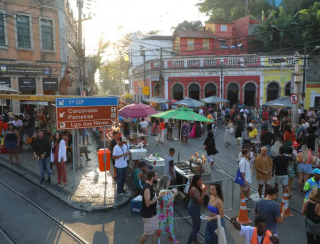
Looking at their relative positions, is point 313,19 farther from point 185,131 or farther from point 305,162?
point 305,162

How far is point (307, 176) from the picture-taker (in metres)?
8.81

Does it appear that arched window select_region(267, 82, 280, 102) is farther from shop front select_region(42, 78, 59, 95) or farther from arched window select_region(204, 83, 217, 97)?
shop front select_region(42, 78, 59, 95)

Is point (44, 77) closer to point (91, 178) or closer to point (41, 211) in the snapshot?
point (91, 178)

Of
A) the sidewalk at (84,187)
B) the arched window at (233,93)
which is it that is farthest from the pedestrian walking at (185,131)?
the arched window at (233,93)

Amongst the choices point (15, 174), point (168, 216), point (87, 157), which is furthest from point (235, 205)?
point (15, 174)

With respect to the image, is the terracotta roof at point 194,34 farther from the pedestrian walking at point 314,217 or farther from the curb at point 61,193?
the pedestrian walking at point 314,217

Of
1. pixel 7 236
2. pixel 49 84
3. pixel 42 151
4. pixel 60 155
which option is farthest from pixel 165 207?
pixel 49 84

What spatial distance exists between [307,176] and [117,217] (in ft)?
19.9

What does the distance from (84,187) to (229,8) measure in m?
51.1

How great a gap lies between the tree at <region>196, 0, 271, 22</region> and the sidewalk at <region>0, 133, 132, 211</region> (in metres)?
44.9

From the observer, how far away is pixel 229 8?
51875 mm

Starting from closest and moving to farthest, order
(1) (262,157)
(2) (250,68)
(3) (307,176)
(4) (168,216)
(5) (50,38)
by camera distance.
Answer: (4) (168,216) → (1) (262,157) → (3) (307,176) → (5) (50,38) → (2) (250,68)

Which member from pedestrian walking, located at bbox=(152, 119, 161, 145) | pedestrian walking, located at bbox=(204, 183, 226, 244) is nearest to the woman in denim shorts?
pedestrian walking, located at bbox=(204, 183, 226, 244)

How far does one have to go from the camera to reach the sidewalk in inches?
315
